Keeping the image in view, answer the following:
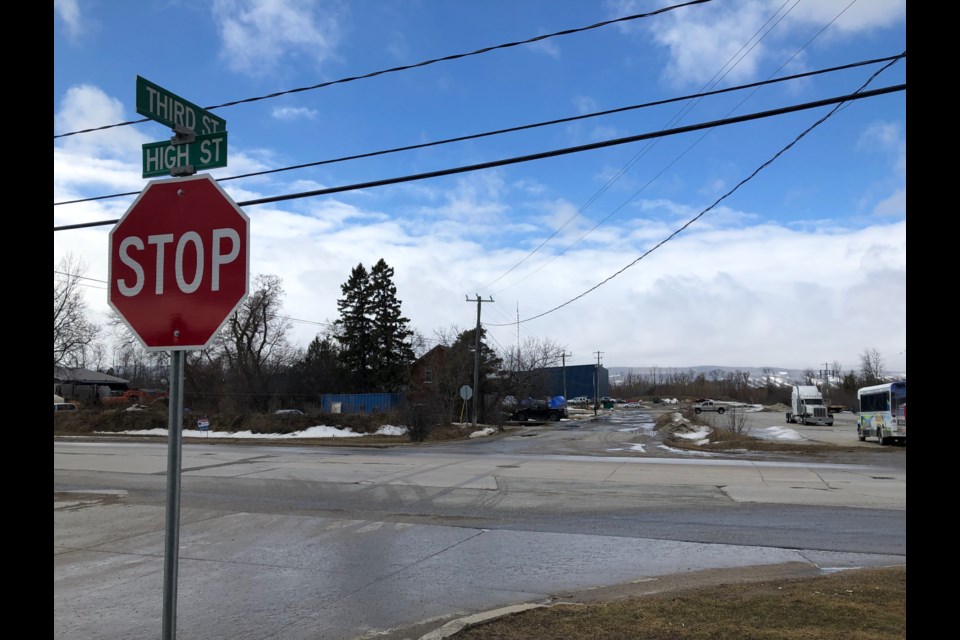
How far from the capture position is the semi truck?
54688 mm

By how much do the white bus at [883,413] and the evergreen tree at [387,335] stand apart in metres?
38.8

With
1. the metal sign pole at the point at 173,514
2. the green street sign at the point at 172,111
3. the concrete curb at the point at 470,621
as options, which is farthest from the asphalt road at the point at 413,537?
the green street sign at the point at 172,111

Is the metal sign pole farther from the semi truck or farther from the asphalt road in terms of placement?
the semi truck

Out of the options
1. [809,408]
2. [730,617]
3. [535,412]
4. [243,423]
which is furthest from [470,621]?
[809,408]

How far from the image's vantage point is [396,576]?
7715 millimetres

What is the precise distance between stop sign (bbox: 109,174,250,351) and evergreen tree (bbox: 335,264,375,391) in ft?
199

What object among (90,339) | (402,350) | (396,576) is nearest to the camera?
(396,576)

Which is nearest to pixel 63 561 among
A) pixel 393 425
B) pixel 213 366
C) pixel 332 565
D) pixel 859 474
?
pixel 332 565

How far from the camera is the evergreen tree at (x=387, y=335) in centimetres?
6306

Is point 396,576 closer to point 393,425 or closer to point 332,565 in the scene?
point 332,565

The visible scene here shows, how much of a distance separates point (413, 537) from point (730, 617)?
5.28m

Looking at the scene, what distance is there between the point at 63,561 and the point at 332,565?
11.6 ft

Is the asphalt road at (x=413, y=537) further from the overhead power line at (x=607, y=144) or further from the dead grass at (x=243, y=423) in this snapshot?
the dead grass at (x=243, y=423)

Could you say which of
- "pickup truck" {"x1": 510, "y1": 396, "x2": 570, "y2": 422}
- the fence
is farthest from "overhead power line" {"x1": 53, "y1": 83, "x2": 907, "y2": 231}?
"pickup truck" {"x1": 510, "y1": 396, "x2": 570, "y2": 422}
